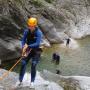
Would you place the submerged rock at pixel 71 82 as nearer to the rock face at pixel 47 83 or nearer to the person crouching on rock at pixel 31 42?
the rock face at pixel 47 83

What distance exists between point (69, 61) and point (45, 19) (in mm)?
10475

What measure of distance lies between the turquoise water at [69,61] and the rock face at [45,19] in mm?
2540

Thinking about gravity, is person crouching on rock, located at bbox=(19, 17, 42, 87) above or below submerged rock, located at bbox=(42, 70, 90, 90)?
above

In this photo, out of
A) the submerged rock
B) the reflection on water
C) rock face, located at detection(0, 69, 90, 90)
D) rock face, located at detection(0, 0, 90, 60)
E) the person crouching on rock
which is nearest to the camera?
the person crouching on rock

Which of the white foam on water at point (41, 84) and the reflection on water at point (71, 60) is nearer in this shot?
the white foam on water at point (41, 84)

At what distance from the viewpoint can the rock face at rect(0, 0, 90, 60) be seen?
29364 mm

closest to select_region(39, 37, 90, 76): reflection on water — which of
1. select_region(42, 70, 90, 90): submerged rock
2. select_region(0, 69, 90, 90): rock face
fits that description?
select_region(42, 70, 90, 90): submerged rock

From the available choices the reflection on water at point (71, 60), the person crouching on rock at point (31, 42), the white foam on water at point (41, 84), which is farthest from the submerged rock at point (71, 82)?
the reflection on water at point (71, 60)

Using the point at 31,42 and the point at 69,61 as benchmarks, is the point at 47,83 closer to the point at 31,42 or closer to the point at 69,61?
the point at 31,42

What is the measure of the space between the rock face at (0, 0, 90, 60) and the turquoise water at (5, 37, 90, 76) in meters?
2.54

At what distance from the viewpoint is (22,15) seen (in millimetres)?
30547

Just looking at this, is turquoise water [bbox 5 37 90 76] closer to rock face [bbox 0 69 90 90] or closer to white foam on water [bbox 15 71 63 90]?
rock face [bbox 0 69 90 90]

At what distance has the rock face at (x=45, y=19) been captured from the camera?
29364 millimetres

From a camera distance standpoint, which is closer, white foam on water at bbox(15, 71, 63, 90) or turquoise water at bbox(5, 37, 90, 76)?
white foam on water at bbox(15, 71, 63, 90)
